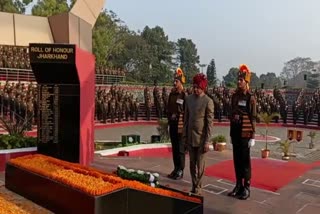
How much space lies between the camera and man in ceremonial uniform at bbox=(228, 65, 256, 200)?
187 inches

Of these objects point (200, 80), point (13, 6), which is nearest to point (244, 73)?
point (200, 80)

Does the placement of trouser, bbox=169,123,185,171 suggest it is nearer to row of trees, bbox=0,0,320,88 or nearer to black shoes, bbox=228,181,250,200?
black shoes, bbox=228,181,250,200

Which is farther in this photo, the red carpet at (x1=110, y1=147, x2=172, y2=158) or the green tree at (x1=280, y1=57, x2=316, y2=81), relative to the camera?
the green tree at (x1=280, y1=57, x2=316, y2=81)

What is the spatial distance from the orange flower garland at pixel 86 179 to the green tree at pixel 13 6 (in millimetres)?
36108

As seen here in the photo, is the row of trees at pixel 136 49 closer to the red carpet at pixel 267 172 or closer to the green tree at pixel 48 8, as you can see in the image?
the green tree at pixel 48 8

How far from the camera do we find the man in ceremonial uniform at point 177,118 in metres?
5.62

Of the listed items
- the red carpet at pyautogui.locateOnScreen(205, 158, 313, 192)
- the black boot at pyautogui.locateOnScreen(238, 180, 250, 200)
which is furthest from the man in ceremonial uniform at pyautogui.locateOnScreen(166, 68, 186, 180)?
the black boot at pyautogui.locateOnScreen(238, 180, 250, 200)

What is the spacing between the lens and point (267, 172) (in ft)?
20.9

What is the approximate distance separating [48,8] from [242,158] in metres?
31.7

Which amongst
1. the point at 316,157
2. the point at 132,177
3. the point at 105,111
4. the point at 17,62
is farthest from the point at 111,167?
the point at 17,62

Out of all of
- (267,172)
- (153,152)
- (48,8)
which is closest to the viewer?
(267,172)

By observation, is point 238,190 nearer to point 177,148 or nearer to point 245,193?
point 245,193

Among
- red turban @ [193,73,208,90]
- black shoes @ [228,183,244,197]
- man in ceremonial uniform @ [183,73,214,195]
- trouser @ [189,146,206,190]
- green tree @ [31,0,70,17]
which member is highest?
green tree @ [31,0,70,17]

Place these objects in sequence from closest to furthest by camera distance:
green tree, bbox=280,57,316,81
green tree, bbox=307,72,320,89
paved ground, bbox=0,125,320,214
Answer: paved ground, bbox=0,125,320,214
green tree, bbox=307,72,320,89
green tree, bbox=280,57,316,81
